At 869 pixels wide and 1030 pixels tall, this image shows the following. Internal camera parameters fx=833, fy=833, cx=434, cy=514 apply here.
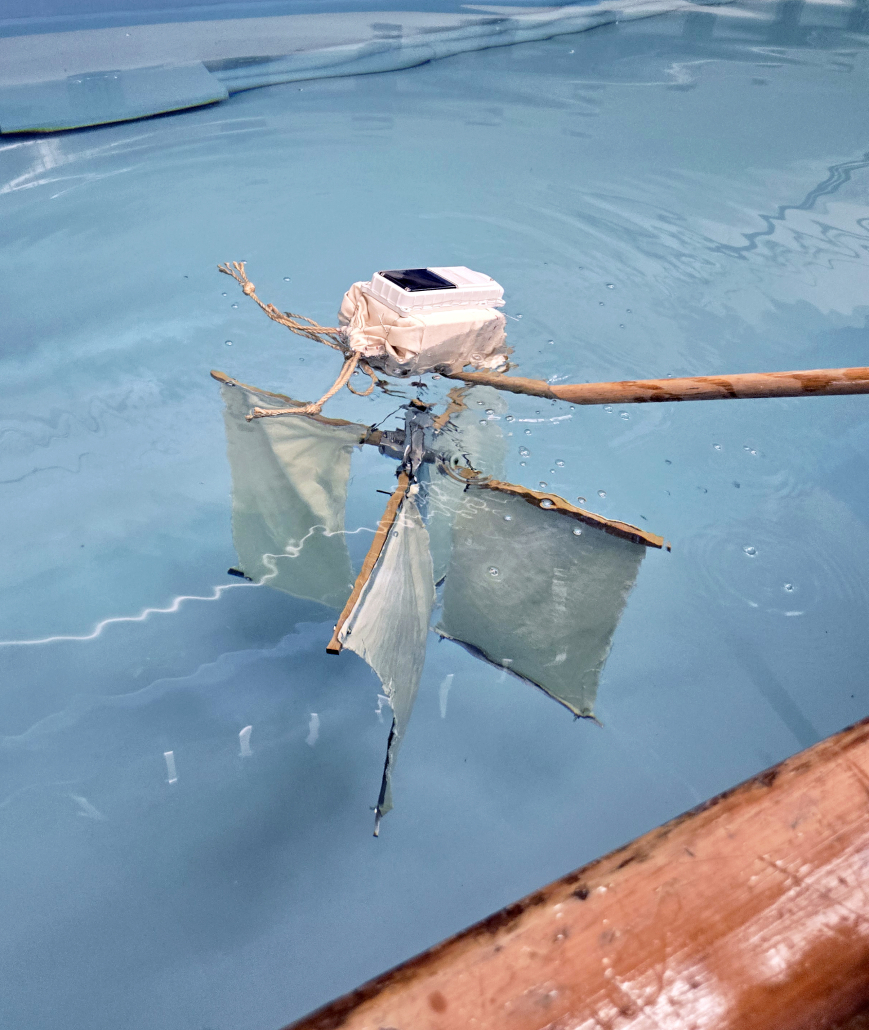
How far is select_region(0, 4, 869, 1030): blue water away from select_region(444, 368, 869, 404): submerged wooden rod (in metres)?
1.22

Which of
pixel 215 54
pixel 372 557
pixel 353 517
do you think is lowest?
pixel 353 517

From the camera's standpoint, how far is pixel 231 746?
2424 mm

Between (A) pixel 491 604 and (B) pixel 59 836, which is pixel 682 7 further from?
(B) pixel 59 836

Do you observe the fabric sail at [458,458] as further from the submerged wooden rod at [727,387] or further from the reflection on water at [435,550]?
the submerged wooden rod at [727,387]

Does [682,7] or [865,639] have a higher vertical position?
[682,7]

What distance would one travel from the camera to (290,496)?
2562 millimetres

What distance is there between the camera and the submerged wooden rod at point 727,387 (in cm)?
135

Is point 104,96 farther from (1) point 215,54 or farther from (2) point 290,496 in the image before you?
(2) point 290,496

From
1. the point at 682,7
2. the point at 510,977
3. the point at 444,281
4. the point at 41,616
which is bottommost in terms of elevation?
the point at 41,616

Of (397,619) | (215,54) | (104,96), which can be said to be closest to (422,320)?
(397,619)

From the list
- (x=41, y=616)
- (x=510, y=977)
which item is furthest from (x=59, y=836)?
A: (x=510, y=977)

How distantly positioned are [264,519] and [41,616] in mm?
807

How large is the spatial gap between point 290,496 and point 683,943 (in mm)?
2017

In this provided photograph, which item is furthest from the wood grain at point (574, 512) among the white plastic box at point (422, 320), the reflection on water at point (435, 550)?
the white plastic box at point (422, 320)
